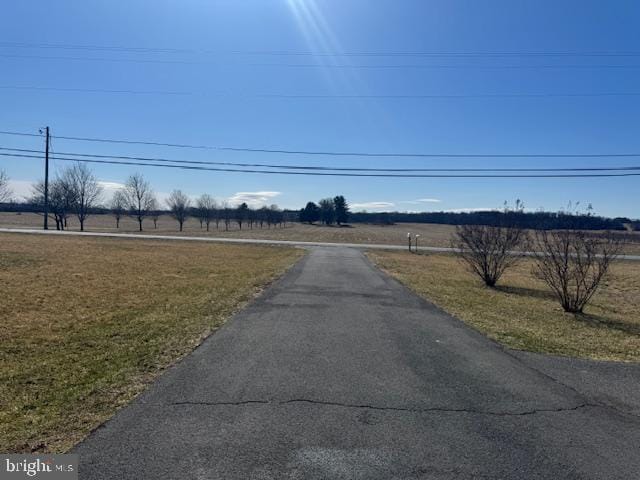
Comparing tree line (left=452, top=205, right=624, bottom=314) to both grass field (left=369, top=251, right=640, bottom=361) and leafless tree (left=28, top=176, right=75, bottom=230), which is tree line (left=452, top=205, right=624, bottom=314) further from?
leafless tree (left=28, top=176, right=75, bottom=230)

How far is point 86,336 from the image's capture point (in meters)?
5.75

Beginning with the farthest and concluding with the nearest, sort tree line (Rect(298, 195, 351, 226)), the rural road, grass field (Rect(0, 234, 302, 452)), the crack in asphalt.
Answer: tree line (Rect(298, 195, 351, 226)) < the crack in asphalt < grass field (Rect(0, 234, 302, 452)) < the rural road

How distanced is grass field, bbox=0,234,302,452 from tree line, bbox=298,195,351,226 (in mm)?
113660

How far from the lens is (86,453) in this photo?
105 inches

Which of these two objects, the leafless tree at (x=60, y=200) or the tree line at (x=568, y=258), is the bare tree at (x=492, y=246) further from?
the leafless tree at (x=60, y=200)

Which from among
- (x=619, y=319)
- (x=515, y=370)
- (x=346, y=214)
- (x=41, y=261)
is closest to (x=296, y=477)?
(x=515, y=370)

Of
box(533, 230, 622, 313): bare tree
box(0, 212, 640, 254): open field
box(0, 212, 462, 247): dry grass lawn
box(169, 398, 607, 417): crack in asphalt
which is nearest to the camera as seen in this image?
box(169, 398, 607, 417): crack in asphalt

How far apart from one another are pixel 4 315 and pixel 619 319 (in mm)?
13713

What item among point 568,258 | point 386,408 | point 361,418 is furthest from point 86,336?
point 568,258

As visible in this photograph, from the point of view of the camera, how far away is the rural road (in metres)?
2.61

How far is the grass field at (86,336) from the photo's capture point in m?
3.26

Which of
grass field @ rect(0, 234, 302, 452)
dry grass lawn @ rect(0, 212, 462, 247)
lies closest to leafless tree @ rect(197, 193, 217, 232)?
dry grass lawn @ rect(0, 212, 462, 247)

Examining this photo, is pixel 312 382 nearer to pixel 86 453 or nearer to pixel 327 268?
pixel 86 453

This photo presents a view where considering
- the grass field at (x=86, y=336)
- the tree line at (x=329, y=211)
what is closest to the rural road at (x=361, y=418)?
the grass field at (x=86, y=336)
